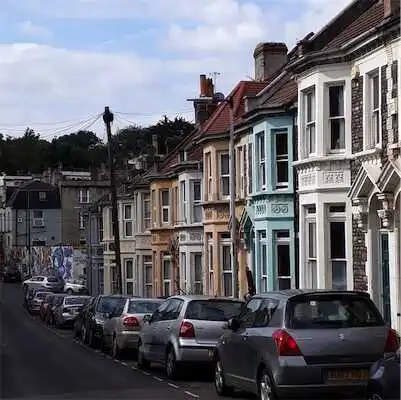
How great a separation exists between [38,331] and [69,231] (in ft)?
237

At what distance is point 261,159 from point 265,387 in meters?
17.6

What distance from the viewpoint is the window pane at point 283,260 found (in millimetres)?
29156

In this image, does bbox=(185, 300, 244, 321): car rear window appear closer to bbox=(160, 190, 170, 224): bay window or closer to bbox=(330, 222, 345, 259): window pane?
bbox=(330, 222, 345, 259): window pane

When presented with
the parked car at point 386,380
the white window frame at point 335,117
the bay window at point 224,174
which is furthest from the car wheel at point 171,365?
the bay window at point 224,174

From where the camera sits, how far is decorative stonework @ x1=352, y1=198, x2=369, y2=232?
878 inches

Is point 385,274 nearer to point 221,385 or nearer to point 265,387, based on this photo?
point 221,385

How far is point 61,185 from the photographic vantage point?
345 ft

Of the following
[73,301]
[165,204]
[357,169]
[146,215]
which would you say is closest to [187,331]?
[357,169]

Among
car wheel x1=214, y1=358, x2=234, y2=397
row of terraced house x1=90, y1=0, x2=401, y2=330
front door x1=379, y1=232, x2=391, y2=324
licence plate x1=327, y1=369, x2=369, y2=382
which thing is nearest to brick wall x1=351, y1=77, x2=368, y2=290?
row of terraced house x1=90, y1=0, x2=401, y2=330

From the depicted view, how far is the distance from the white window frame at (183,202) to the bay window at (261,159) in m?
12.3

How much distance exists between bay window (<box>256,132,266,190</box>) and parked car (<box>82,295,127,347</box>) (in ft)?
18.8

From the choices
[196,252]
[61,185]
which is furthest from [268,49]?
[61,185]

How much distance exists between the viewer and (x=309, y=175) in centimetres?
2484

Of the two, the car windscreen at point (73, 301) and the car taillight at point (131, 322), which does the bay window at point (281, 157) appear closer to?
the car taillight at point (131, 322)
